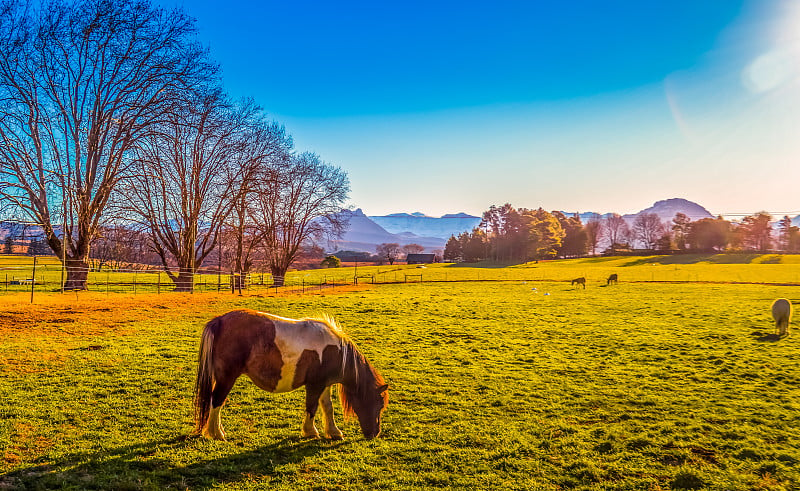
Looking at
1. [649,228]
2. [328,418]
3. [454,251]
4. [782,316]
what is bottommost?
[328,418]

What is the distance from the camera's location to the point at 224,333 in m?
5.79

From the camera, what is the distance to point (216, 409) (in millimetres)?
5988

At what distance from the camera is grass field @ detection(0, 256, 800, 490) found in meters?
5.21

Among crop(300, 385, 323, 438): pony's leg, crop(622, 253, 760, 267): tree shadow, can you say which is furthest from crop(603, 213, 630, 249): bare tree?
crop(300, 385, 323, 438): pony's leg

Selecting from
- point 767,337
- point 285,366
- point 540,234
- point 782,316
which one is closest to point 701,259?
point 540,234

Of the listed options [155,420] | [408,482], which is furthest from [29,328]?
[408,482]

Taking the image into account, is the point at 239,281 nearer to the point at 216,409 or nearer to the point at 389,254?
the point at 216,409

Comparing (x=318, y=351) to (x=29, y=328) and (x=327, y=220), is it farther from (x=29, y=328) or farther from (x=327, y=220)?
(x=327, y=220)

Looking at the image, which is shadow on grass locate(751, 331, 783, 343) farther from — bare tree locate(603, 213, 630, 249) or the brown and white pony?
bare tree locate(603, 213, 630, 249)

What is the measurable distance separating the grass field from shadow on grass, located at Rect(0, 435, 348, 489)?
25 millimetres

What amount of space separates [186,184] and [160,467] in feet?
86.8

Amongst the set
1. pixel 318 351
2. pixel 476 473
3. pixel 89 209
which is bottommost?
pixel 476 473

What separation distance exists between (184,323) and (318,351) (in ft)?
41.9

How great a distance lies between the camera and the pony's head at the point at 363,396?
6.21 metres
